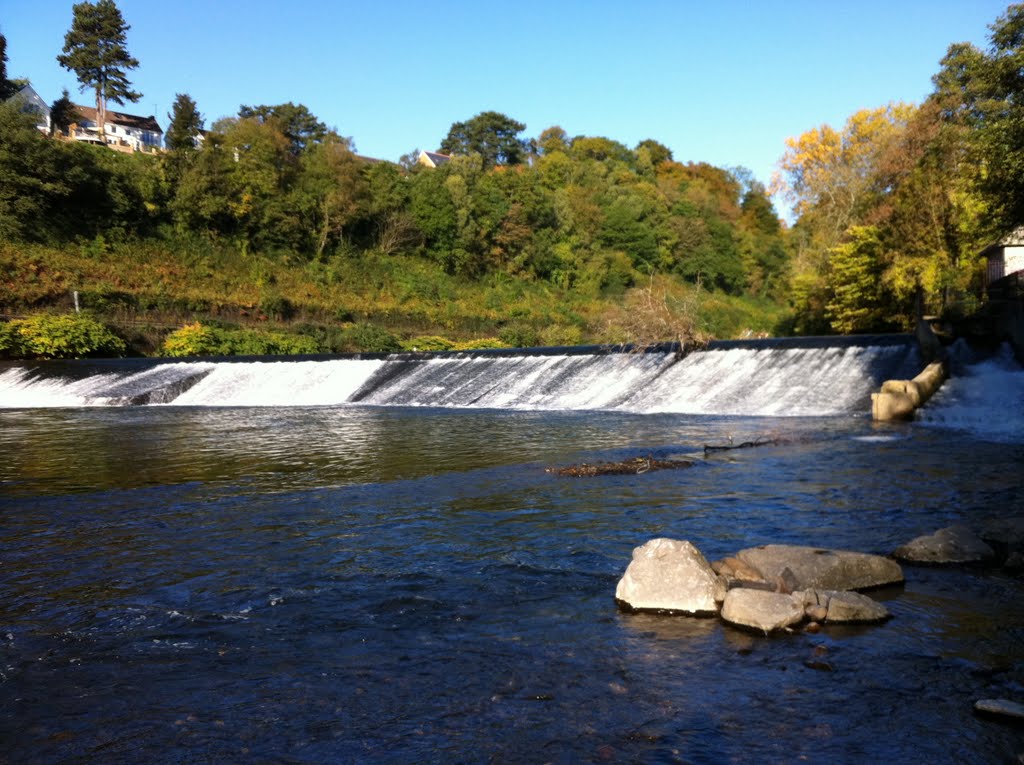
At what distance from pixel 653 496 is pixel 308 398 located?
51.7 feet

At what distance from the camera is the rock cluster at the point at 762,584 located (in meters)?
4.93

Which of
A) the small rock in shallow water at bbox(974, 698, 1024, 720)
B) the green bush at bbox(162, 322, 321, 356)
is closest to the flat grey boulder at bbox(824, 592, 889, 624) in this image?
the small rock in shallow water at bbox(974, 698, 1024, 720)

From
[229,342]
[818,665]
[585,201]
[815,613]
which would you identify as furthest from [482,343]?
[818,665]

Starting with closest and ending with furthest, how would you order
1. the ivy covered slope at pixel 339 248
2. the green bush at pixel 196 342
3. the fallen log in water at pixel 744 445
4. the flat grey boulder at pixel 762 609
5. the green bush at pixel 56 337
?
the flat grey boulder at pixel 762 609 → the fallen log in water at pixel 744 445 → the green bush at pixel 56 337 → the green bush at pixel 196 342 → the ivy covered slope at pixel 339 248

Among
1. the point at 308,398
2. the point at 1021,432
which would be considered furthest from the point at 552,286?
the point at 1021,432

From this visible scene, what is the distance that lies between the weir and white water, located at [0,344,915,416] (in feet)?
0.12

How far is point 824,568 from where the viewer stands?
5445mm

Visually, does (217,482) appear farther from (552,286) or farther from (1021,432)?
(552,286)

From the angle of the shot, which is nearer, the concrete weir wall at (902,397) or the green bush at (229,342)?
the concrete weir wall at (902,397)

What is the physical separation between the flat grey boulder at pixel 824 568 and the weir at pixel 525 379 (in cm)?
1043

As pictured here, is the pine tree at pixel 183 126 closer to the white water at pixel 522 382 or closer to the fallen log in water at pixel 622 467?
the white water at pixel 522 382

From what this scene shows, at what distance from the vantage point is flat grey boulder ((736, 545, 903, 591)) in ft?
17.7

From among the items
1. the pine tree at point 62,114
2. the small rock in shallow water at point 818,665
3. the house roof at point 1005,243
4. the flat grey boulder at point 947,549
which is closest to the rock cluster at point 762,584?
the small rock in shallow water at point 818,665

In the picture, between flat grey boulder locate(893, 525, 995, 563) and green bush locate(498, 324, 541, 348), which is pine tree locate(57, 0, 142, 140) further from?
flat grey boulder locate(893, 525, 995, 563)
